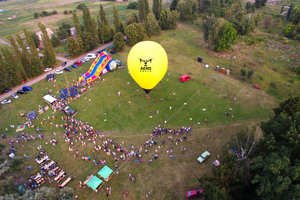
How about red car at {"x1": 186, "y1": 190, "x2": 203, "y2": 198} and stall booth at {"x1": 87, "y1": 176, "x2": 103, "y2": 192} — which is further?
stall booth at {"x1": 87, "y1": 176, "x2": 103, "y2": 192}

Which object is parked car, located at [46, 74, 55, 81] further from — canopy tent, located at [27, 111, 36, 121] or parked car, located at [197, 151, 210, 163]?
parked car, located at [197, 151, 210, 163]

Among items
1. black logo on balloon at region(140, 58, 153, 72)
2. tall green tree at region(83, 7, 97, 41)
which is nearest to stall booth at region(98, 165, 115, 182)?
black logo on balloon at region(140, 58, 153, 72)

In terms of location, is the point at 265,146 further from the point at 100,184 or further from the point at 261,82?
the point at 261,82

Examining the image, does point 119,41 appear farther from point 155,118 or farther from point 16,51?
point 155,118

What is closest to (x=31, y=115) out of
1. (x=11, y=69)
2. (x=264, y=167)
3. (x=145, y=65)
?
(x=11, y=69)

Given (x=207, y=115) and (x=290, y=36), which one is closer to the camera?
(x=207, y=115)

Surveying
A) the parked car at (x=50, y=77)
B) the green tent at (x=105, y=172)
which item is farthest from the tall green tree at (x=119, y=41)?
the green tent at (x=105, y=172)

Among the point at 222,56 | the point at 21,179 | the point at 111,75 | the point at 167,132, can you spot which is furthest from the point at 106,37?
the point at 21,179
